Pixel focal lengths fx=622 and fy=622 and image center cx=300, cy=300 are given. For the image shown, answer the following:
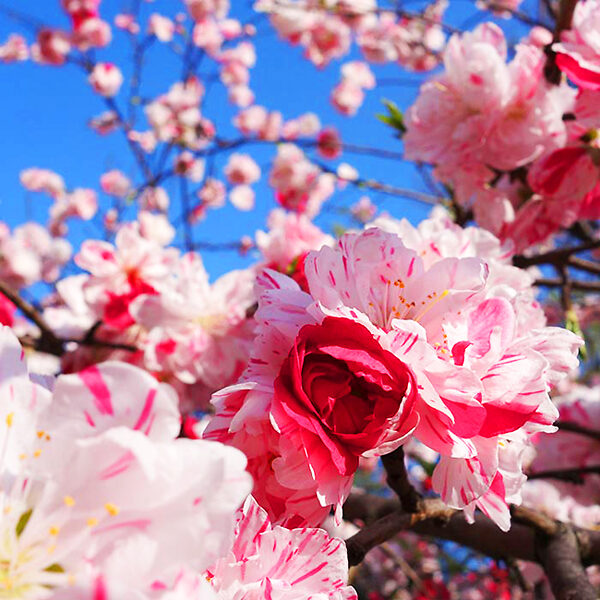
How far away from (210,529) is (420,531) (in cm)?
75

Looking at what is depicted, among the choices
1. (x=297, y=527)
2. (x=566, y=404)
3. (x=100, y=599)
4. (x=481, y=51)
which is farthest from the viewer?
(x=566, y=404)

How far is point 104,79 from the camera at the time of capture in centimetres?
519

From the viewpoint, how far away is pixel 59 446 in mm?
376

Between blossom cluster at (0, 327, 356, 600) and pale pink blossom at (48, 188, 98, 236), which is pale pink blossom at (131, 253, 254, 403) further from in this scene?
pale pink blossom at (48, 188, 98, 236)

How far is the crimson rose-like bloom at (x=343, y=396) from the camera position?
52 centimetres

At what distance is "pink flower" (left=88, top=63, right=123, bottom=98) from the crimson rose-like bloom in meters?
5.08

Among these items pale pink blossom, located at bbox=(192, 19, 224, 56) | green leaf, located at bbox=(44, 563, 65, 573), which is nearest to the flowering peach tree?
green leaf, located at bbox=(44, 563, 65, 573)

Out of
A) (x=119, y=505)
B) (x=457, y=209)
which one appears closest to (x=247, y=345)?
(x=457, y=209)

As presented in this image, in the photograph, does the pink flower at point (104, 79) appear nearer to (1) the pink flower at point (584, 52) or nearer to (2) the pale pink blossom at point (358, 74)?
(2) the pale pink blossom at point (358, 74)

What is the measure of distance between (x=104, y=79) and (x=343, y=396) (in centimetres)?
530

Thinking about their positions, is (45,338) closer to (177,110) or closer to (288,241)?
(288,241)

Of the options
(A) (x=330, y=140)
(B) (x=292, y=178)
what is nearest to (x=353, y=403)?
(B) (x=292, y=178)

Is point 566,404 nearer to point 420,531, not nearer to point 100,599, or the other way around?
point 420,531

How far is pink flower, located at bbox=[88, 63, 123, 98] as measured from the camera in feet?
16.8
